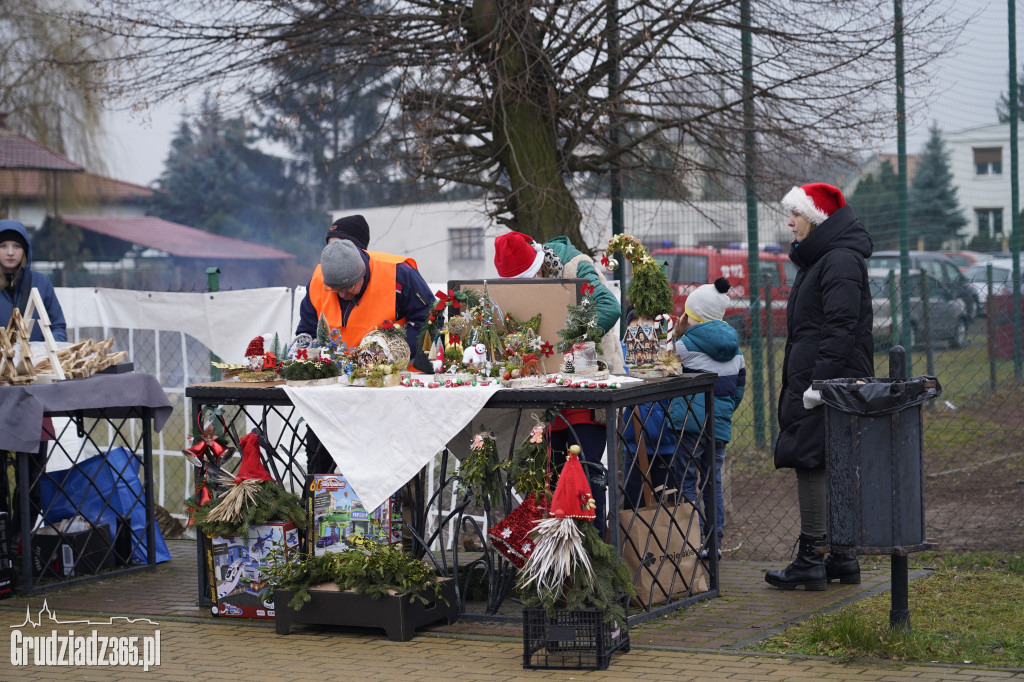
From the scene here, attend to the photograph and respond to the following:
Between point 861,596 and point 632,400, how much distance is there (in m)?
1.75

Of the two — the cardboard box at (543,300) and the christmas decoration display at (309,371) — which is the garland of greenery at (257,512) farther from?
the cardboard box at (543,300)

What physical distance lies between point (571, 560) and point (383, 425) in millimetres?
1270

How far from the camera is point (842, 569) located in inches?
255

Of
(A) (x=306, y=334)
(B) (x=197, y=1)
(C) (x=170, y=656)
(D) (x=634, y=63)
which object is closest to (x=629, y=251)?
(A) (x=306, y=334)

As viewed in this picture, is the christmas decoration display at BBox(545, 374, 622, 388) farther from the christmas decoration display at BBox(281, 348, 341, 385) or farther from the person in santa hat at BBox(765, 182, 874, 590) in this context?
the christmas decoration display at BBox(281, 348, 341, 385)

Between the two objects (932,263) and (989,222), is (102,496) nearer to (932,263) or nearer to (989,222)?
(989,222)

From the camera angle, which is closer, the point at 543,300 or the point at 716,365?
the point at 543,300

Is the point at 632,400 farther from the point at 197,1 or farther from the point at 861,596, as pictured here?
the point at 197,1

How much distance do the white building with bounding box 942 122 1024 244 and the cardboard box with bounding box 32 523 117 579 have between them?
9.52 metres

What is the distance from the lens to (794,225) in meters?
6.23

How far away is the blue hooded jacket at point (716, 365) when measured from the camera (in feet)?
22.4

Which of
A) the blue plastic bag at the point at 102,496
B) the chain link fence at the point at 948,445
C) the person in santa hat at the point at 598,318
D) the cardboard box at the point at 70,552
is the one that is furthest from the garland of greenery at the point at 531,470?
the cardboard box at the point at 70,552

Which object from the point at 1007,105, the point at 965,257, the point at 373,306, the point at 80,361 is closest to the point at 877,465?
the point at 373,306

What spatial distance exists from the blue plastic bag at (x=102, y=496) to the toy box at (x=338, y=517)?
2.14 metres
